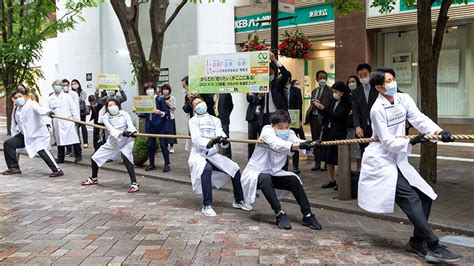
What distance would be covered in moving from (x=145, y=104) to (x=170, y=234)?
4830 millimetres

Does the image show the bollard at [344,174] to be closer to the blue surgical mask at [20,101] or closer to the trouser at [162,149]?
the trouser at [162,149]

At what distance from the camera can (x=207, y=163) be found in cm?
673

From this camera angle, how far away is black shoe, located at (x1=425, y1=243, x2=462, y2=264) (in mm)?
4555

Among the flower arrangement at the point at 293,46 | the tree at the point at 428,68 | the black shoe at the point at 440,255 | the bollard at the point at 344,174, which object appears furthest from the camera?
the flower arrangement at the point at 293,46

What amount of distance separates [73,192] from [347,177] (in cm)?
449

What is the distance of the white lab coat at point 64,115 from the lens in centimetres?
1124

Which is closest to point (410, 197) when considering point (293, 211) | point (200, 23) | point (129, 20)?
point (293, 211)

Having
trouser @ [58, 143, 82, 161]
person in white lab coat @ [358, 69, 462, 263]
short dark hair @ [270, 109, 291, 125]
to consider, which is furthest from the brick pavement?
trouser @ [58, 143, 82, 161]

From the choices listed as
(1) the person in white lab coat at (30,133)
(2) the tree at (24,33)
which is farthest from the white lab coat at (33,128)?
(2) the tree at (24,33)

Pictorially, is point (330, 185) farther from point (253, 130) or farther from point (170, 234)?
point (170, 234)

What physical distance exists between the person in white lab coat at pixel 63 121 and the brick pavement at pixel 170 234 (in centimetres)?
339

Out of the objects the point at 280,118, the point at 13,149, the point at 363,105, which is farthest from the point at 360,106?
the point at 13,149

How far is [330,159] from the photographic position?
303 inches

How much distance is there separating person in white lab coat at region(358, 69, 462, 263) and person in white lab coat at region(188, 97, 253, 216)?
2.18 meters
